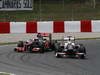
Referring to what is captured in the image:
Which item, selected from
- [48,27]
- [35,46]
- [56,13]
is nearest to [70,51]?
[35,46]

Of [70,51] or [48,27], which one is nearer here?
[70,51]

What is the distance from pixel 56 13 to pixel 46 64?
14.7 m

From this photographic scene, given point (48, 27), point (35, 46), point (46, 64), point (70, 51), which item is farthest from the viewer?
point (48, 27)

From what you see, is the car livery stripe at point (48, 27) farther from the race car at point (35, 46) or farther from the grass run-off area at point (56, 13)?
the race car at point (35, 46)

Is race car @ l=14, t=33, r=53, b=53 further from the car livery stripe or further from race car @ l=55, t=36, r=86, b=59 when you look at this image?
the car livery stripe

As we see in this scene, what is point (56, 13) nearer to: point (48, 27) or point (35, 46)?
point (48, 27)

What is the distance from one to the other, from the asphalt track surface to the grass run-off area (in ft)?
28.4

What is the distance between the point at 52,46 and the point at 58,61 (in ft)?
12.6

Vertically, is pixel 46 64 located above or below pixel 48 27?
below

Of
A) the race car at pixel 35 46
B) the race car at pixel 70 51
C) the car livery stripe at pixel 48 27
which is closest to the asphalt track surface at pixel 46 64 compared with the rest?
the race car at pixel 70 51

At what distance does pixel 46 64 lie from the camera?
11664 mm

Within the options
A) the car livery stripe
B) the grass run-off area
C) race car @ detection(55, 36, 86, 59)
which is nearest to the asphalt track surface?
race car @ detection(55, 36, 86, 59)

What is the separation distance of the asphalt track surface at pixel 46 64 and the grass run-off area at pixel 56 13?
8659 millimetres

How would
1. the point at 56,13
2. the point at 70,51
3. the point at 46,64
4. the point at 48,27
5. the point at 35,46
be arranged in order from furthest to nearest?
1. the point at 56,13
2. the point at 48,27
3. the point at 35,46
4. the point at 70,51
5. the point at 46,64
